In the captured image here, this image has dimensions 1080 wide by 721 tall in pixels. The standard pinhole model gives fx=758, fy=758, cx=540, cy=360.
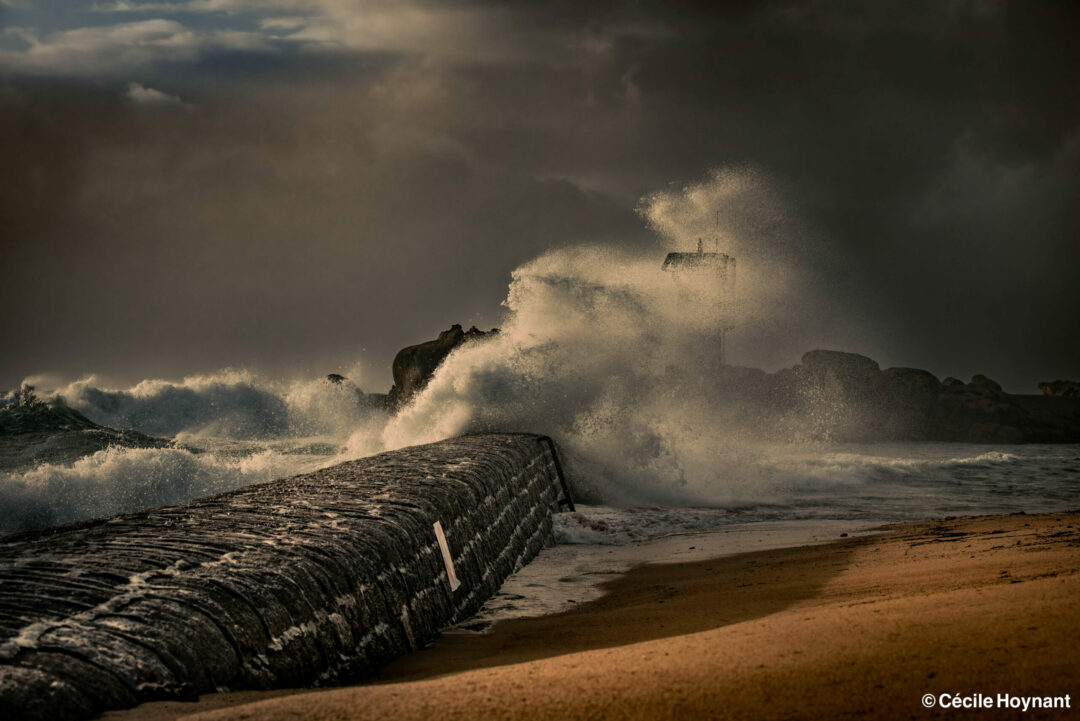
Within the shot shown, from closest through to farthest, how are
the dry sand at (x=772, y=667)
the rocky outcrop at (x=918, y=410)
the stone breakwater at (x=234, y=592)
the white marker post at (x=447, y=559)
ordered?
1. the dry sand at (x=772, y=667)
2. the stone breakwater at (x=234, y=592)
3. the white marker post at (x=447, y=559)
4. the rocky outcrop at (x=918, y=410)

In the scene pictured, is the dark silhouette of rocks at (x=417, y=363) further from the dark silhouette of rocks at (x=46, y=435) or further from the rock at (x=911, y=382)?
the rock at (x=911, y=382)

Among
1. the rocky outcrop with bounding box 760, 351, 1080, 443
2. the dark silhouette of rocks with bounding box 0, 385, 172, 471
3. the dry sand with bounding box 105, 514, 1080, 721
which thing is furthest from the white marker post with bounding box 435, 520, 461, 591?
the rocky outcrop with bounding box 760, 351, 1080, 443

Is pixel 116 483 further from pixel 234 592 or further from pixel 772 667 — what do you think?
pixel 772 667

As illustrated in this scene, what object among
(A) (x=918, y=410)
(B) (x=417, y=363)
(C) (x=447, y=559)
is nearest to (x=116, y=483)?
(C) (x=447, y=559)

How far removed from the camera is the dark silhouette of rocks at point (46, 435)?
49.5ft

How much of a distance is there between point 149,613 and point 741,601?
10.2 ft

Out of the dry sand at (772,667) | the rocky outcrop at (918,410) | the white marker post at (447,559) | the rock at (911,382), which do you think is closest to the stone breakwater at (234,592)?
the white marker post at (447,559)

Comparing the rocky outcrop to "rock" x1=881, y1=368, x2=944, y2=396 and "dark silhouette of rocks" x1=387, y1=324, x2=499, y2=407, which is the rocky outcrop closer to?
"rock" x1=881, y1=368, x2=944, y2=396

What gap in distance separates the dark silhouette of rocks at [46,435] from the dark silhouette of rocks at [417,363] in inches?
797

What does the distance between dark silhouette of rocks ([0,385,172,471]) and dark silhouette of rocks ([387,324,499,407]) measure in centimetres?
2025

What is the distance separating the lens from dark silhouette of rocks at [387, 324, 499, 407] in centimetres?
4031

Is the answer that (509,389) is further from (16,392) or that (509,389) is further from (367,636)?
(16,392)

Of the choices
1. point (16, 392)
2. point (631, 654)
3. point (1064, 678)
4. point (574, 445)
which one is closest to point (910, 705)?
point (1064, 678)

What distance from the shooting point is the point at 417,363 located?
42312 mm
